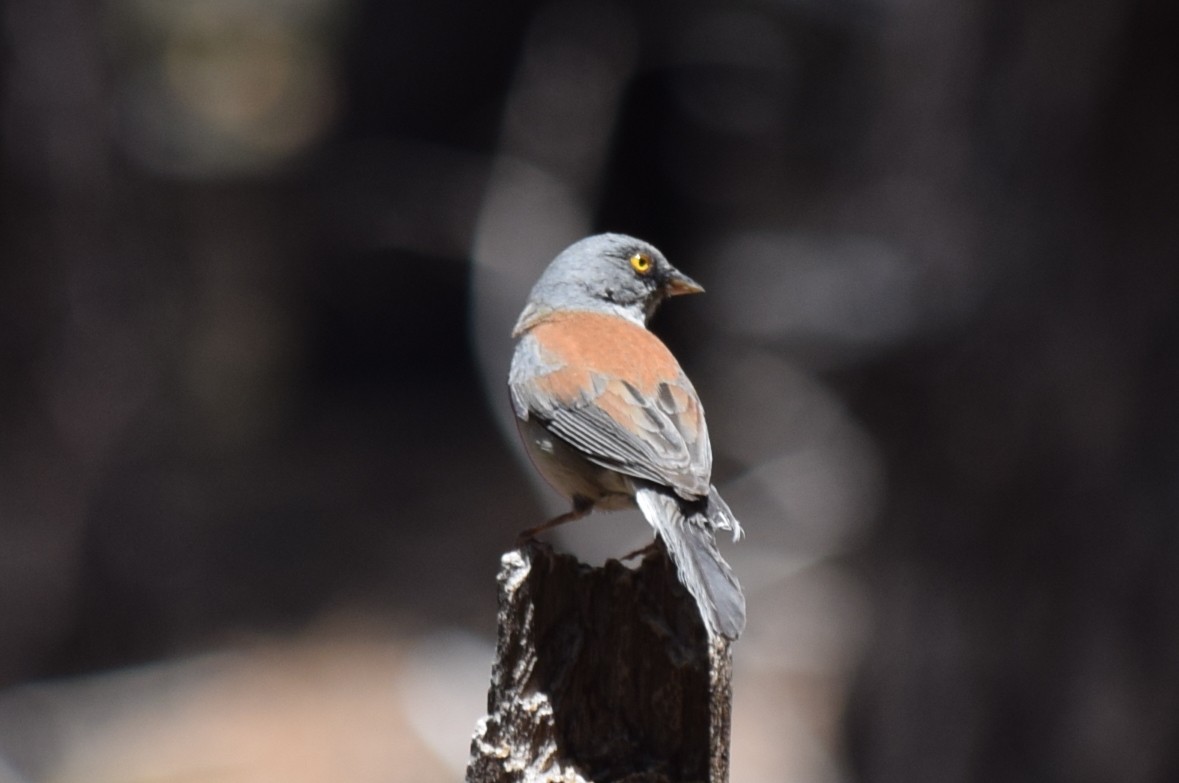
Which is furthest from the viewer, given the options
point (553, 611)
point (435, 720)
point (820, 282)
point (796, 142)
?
point (796, 142)

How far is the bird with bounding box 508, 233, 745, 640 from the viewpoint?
410 centimetres

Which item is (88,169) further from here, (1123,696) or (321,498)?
(1123,696)

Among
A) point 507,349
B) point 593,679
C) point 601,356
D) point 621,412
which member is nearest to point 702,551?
point 593,679

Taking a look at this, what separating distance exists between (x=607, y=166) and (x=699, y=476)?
9356 mm

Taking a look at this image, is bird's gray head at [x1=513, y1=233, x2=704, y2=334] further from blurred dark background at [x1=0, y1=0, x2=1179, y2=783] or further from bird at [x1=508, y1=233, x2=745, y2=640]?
blurred dark background at [x1=0, y1=0, x2=1179, y2=783]

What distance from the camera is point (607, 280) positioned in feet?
18.4

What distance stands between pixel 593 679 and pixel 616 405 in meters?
1.52

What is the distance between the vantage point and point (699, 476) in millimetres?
4195

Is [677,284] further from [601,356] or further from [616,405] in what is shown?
[616,405]

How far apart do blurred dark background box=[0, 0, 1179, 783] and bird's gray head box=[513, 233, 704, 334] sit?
2062 mm

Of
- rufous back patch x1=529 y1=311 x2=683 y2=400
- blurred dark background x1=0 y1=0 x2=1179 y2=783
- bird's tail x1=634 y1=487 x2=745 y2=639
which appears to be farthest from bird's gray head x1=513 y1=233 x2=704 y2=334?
blurred dark background x1=0 y1=0 x2=1179 y2=783

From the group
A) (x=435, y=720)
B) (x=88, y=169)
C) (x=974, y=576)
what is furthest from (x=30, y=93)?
(x=974, y=576)

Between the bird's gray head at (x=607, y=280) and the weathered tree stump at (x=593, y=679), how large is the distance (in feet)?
7.70

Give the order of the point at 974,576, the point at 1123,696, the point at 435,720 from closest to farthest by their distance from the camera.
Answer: the point at 1123,696 → the point at 974,576 → the point at 435,720
